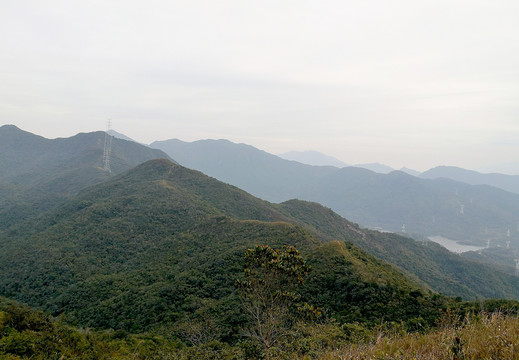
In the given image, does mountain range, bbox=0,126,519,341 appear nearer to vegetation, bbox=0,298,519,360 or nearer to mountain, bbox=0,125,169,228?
mountain, bbox=0,125,169,228

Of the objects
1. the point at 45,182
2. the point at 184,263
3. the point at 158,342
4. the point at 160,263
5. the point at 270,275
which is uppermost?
the point at 270,275

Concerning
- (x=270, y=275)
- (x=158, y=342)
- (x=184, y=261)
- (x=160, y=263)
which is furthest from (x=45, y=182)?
(x=270, y=275)

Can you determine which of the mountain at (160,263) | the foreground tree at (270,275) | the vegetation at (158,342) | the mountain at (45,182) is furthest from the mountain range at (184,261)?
the foreground tree at (270,275)

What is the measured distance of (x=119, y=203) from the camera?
76625mm

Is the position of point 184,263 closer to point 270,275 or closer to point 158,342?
point 158,342

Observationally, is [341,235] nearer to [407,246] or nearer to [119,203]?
[407,246]

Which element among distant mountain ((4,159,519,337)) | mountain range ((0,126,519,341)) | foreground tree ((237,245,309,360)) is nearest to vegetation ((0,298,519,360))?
foreground tree ((237,245,309,360))

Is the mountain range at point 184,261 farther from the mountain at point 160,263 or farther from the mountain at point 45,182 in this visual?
the mountain at point 45,182

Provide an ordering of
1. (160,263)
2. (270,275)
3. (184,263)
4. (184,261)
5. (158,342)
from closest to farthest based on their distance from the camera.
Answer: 1. (270,275)
2. (158,342)
3. (184,263)
4. (184,261)
5. (160,263)

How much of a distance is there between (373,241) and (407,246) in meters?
18.1

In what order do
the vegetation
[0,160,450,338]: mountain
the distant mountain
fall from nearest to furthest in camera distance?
the vegetation < the distant mountain < [0,160,450,338]: mountain

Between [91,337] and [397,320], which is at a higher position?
[397,320]

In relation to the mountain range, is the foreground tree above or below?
above

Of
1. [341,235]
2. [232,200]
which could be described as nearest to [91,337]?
[232,200]
